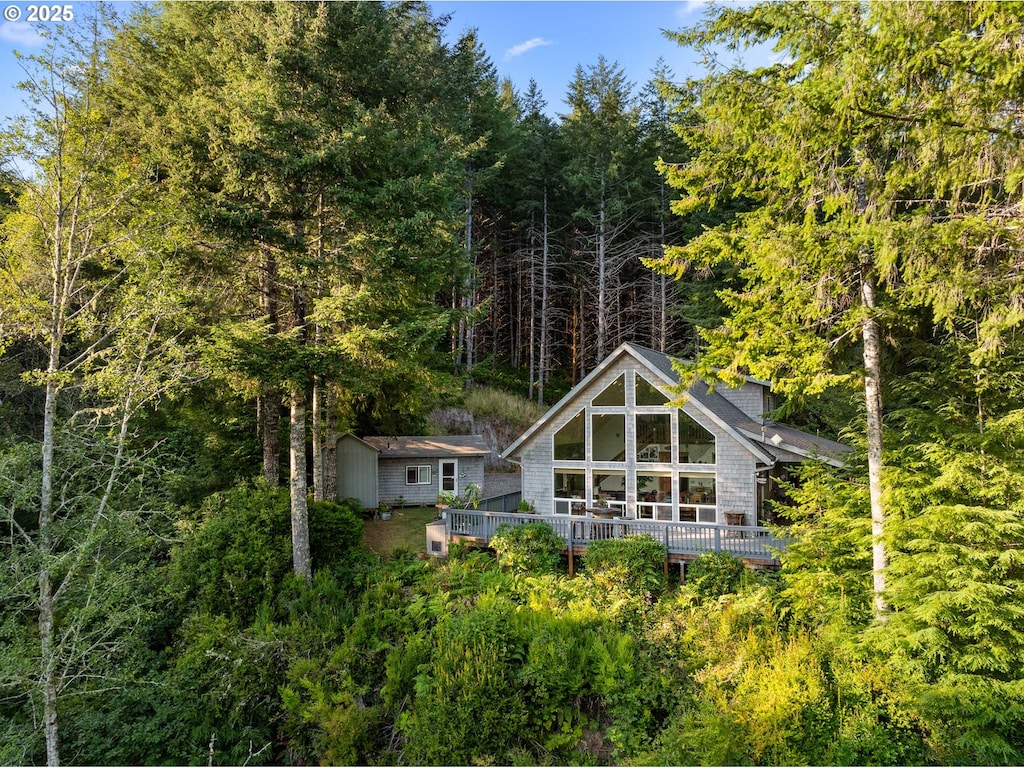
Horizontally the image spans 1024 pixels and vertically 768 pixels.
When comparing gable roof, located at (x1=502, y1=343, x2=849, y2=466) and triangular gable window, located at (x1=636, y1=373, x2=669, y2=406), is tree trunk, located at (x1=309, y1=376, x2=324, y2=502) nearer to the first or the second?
gable roof, located at (x1=502, y1=343, x2=849, y2=466)

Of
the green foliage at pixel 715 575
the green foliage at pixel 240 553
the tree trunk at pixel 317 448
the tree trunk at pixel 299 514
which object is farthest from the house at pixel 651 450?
the green foliage at pixel 240 553

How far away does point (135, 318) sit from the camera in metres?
7.74

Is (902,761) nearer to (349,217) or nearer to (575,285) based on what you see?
(349,217)

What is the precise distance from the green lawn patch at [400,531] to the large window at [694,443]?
701 centimetres

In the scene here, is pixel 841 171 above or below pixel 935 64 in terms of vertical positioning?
below

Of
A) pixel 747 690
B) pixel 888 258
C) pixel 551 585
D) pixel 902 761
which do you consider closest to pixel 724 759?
pixel 747 690

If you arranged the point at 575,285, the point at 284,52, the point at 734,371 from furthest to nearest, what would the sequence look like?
1. the point at 575,285
2. the point at 284,52
3. the point at 734,371

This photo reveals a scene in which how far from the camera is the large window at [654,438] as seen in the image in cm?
1277

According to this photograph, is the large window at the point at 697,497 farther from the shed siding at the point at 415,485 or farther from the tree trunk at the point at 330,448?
the tree trunk at the point at 330,448

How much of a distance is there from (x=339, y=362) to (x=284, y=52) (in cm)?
611

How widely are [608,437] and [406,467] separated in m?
7.08

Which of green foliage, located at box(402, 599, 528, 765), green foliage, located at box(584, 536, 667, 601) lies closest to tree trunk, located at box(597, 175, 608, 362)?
green foliage, located at box(584, 536, 667, 601)

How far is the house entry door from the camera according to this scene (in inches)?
675

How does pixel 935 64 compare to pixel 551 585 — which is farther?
pixel 551 585
